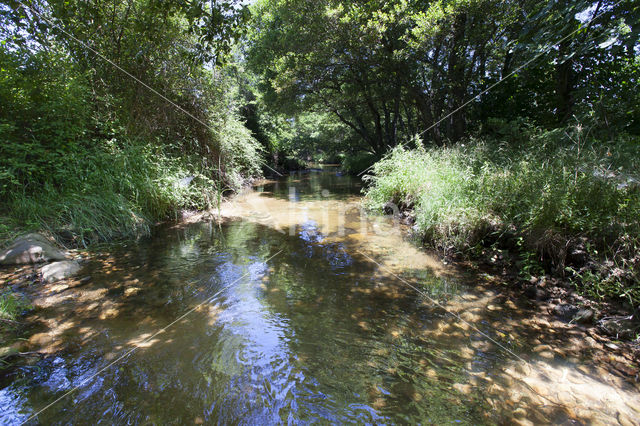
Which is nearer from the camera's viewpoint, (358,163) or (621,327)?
(621,327)

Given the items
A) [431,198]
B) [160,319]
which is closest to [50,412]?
[160,319]

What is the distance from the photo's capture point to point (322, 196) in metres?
12.2

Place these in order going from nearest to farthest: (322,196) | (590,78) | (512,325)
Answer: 1. (512,325)
2. (590,78)
3. (322,196)

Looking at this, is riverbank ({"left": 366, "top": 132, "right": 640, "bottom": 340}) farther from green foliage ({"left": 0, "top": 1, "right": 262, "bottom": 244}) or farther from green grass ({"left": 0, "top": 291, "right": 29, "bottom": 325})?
green grass ({"left": 0, "top": 291, "right": 29, "bottom": 325})

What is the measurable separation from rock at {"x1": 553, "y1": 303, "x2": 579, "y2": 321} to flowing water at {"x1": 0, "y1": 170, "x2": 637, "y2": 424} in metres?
0.43

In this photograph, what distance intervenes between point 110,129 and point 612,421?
31.7 ft

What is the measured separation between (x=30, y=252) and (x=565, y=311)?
680cm

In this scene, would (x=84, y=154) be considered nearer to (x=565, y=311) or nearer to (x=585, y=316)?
(x=565, y=311)

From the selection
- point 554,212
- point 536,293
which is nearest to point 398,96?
point 554,212

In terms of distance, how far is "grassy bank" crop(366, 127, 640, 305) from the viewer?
10.4ft

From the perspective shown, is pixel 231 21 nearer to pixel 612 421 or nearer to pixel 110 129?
pixel 110 129

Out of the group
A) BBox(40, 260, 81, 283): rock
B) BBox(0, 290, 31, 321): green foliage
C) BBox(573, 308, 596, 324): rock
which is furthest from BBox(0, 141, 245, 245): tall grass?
BBox(573, 308, 596, 324): rock

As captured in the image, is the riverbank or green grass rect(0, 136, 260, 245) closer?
the riverbank

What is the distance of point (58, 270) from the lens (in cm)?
397
